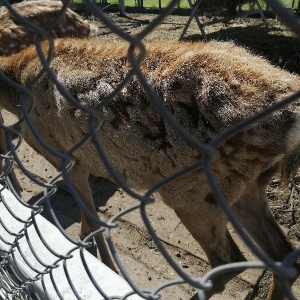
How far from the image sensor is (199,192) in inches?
93.7

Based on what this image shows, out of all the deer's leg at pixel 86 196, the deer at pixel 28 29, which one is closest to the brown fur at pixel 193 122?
the deer's leg at pixel 86 196

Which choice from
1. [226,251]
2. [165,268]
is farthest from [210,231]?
[165,268]

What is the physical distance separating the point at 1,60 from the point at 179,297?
2304 mm

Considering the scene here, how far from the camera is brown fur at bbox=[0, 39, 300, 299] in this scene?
2094 mm

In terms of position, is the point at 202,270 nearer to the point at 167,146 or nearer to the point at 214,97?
the point at 167,146

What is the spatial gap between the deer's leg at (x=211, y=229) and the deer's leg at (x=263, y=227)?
0.51ft

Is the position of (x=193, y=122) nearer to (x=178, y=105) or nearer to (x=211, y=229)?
(x=178, y=105)

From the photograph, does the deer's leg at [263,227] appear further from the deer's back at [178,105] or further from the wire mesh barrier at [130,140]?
the deer's back at [178,105]

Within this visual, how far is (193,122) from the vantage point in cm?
222

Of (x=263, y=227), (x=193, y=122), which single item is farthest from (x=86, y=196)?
(x=193, y=122)

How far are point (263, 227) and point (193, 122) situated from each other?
0.94 metres

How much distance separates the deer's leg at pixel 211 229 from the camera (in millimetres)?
2441

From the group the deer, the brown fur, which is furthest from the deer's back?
the deer

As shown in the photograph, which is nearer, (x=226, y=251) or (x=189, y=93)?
(x=189, y=93)
